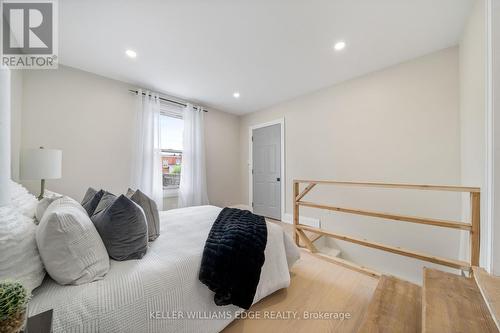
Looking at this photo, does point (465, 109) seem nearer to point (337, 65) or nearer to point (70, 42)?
point (337, 65)

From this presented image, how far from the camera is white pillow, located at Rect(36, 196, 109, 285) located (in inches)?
32.8

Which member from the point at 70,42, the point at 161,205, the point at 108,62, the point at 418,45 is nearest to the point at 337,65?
the point at 418,45

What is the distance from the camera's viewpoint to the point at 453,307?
87cm

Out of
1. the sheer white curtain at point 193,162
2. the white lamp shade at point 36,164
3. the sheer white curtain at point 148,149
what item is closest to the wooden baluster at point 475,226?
the sheer white curtain at point 193,162

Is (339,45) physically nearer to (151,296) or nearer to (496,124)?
(496,124)

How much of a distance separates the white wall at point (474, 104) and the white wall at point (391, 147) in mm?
149

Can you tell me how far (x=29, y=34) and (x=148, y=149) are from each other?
1.64m

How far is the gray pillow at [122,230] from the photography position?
1.09 m

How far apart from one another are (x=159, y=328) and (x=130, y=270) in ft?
1.08

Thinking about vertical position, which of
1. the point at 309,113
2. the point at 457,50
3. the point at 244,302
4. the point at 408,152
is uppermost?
the point at 457,50

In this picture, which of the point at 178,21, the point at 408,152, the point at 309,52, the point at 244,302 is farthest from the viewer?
the point at 408,152

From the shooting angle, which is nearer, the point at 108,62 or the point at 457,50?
the point at 457,50

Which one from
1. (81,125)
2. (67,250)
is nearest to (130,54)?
(81,125)

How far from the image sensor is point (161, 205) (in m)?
3.08
